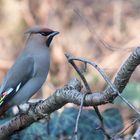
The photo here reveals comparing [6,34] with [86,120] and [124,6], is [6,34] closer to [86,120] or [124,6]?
[124,6]

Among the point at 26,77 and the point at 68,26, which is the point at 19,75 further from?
the point at 68,26

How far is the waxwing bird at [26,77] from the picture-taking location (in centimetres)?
384

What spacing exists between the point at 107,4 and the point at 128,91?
3.81 meters

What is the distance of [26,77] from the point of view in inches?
156

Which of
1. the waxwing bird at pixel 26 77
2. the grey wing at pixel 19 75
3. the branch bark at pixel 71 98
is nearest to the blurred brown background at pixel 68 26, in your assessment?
the waxwing bird at pixel 26 77

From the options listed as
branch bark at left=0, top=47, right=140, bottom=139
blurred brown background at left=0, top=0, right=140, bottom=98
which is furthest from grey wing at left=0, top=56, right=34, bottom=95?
blurred brown background at left=0, top=0, right=140, bottom=98

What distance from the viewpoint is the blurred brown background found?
25.1 ft

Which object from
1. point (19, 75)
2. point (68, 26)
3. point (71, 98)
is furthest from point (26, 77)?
point (68, 26)

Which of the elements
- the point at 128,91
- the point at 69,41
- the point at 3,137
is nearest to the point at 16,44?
the point at 69,41

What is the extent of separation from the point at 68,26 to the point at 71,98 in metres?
5.41

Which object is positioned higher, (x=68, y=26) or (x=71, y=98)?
(x=71, y=98)

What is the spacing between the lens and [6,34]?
8.22 m

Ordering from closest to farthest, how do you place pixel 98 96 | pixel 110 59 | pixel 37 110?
pixel 98 96
pixel 37 110
pixel 110 59

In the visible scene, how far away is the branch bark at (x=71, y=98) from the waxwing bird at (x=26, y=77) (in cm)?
44
